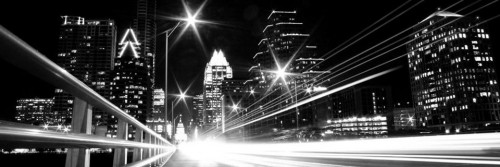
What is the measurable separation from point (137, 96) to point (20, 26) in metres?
169

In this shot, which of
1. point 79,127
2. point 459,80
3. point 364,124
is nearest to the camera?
point 79,127

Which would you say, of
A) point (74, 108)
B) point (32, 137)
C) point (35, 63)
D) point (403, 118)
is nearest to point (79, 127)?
point (74, 108)

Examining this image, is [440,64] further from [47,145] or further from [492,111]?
[47,145]

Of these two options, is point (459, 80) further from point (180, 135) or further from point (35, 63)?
point (35, 63)

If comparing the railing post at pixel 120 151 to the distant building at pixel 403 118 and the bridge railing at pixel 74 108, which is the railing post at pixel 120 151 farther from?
the distant building at pixel 403 118

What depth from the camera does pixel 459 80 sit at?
153875 mm

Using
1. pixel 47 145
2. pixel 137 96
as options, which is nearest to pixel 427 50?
pixel 137 96

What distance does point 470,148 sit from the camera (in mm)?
11812

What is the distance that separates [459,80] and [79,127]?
169 metres

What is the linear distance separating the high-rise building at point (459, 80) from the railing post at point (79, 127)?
524ft

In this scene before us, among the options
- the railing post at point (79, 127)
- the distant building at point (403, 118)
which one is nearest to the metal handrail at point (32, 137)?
the railing post at point (79, 127)

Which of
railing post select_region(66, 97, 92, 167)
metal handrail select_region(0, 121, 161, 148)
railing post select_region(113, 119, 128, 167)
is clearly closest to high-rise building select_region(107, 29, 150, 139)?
railing post select_region(113, 119, 128, 167)

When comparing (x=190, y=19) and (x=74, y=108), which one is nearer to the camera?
(x=74, y=108)

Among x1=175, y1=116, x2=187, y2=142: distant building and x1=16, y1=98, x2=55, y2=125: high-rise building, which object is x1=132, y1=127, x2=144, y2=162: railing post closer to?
x1=16, y1=98, x2=55, y2=125: high-rise building
